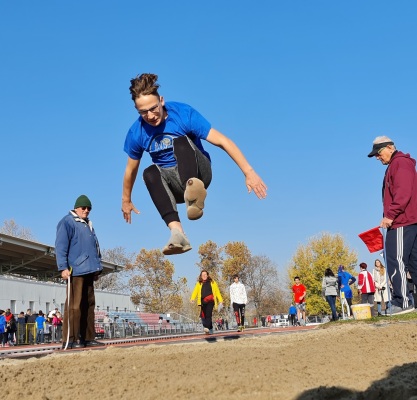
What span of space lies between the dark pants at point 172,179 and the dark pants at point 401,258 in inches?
94.8

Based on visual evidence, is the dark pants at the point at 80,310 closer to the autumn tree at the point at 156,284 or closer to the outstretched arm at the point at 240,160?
the outstretched arm at the point at 240,160

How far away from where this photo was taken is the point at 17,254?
36.0m

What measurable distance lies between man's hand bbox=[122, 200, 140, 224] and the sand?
71.5 inches

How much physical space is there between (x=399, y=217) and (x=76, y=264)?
433 centimetres

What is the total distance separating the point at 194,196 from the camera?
5.50 metres

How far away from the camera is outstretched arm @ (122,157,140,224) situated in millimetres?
6395

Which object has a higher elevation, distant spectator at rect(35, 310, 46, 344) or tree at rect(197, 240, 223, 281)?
tree at rect(197, 240, 223, 281)

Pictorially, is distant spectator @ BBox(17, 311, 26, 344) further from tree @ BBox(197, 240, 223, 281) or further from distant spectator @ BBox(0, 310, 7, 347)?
tree @ BBox(197, 240, 223, 281)

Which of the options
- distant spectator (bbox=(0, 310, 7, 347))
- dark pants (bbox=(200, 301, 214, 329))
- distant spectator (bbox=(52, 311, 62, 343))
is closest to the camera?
dark pants (bbox=(200, 301, 214, 329))

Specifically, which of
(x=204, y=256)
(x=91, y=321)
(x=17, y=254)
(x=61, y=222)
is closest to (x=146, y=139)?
(x=61, y=222)

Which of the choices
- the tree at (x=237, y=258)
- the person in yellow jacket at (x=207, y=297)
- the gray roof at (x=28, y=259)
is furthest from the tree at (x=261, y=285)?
the person in yellow jacket at (x=207, y=297)

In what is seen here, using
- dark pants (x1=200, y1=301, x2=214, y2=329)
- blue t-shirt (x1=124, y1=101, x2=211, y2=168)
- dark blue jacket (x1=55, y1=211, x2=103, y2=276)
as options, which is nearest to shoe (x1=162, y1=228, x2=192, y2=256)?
blue t-shirt (x1=124, y1=101, x2=211, y2=168)

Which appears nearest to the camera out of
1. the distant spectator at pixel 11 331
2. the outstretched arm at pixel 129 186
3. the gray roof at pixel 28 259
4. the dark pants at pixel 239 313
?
the outstretched arm at pixel 129 186

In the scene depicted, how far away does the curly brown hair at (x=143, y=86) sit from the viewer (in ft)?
19.2
